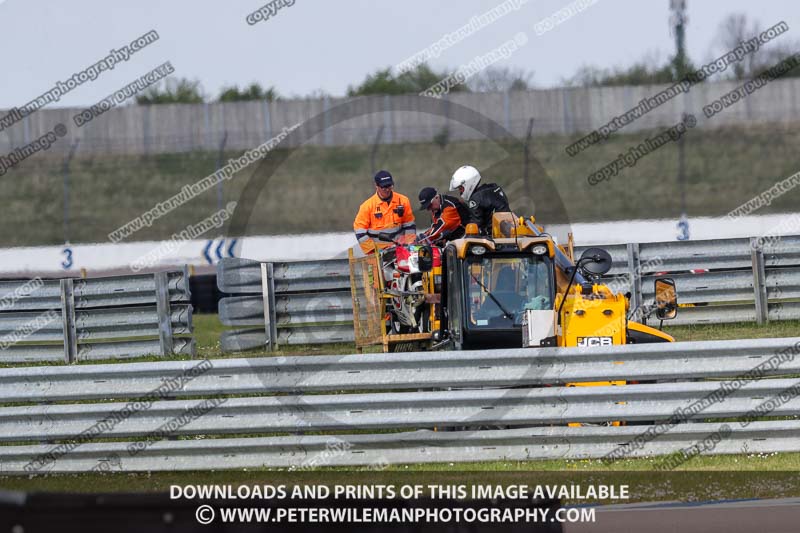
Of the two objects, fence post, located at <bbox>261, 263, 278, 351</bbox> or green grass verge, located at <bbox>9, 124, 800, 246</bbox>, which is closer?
fence post, located at <bbox>261, 263, 278, 351</bbox>

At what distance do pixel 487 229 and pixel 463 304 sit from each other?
1.46m

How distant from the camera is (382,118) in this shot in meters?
28.1

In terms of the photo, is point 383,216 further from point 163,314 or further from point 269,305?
point 163,314

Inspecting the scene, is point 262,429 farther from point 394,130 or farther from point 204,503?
point 394,130

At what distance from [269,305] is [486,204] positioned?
240 inches

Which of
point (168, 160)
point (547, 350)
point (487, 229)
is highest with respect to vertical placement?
point (168, 160)

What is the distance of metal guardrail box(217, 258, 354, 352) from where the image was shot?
15930 mm

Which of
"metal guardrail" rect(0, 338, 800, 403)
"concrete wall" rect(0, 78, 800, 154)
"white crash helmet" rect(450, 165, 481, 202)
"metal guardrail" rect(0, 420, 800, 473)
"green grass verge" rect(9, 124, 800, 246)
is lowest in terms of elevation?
"metal guardrail" rect(0, 420, 800, 473)

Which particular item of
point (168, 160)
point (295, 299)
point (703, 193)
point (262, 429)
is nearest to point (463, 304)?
point (262, 429)

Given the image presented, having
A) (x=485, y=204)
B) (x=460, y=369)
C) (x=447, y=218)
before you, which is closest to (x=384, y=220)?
(x=447, y=218)

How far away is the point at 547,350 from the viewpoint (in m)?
8.05

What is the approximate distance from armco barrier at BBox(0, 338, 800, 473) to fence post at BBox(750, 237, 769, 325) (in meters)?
7.48

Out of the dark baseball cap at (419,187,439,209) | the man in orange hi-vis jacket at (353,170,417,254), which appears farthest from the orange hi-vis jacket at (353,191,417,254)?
the dark baseball cap at (419,187,439,209)

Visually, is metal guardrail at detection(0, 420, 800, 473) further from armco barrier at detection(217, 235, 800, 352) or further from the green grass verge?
the green grass verge
